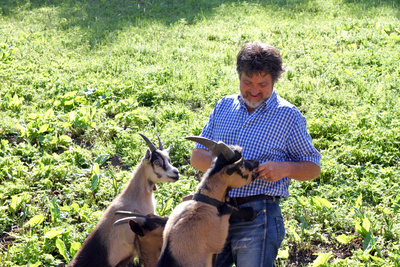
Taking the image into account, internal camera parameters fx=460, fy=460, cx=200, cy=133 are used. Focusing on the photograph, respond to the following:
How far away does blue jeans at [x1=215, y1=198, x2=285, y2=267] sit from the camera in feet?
11.1

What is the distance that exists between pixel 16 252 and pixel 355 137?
175 inches

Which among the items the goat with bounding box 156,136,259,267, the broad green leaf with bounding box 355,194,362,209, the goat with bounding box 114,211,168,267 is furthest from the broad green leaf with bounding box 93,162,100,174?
the broad green leaf with bounding box 355,194,362,209

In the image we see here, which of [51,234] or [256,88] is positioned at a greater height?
[256,88]

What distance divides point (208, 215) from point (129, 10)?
10.7 m

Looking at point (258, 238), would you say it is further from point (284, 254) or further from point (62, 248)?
point (62, 248)

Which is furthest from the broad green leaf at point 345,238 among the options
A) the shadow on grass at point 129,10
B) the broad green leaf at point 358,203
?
the shadow on grass at point 129,10

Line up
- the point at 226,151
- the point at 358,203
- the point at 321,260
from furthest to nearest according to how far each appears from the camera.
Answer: the point at 358,203 → the point at 321,260 → the point at 226,151

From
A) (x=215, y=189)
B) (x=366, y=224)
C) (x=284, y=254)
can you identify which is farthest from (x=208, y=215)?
(x=366, y=224)

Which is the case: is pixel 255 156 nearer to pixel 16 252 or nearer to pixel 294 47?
pixel 16 252

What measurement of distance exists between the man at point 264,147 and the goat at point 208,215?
0.48ft

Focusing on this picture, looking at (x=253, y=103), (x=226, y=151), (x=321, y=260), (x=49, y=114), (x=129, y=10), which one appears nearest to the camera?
(x=226, y=151)

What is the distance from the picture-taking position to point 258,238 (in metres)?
3.45

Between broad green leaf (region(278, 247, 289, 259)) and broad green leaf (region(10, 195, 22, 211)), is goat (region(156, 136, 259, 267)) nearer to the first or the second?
broad green leaf (region(278, 247, 289, 259))

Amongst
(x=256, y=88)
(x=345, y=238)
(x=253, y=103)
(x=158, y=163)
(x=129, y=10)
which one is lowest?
(x=345, y=238)
